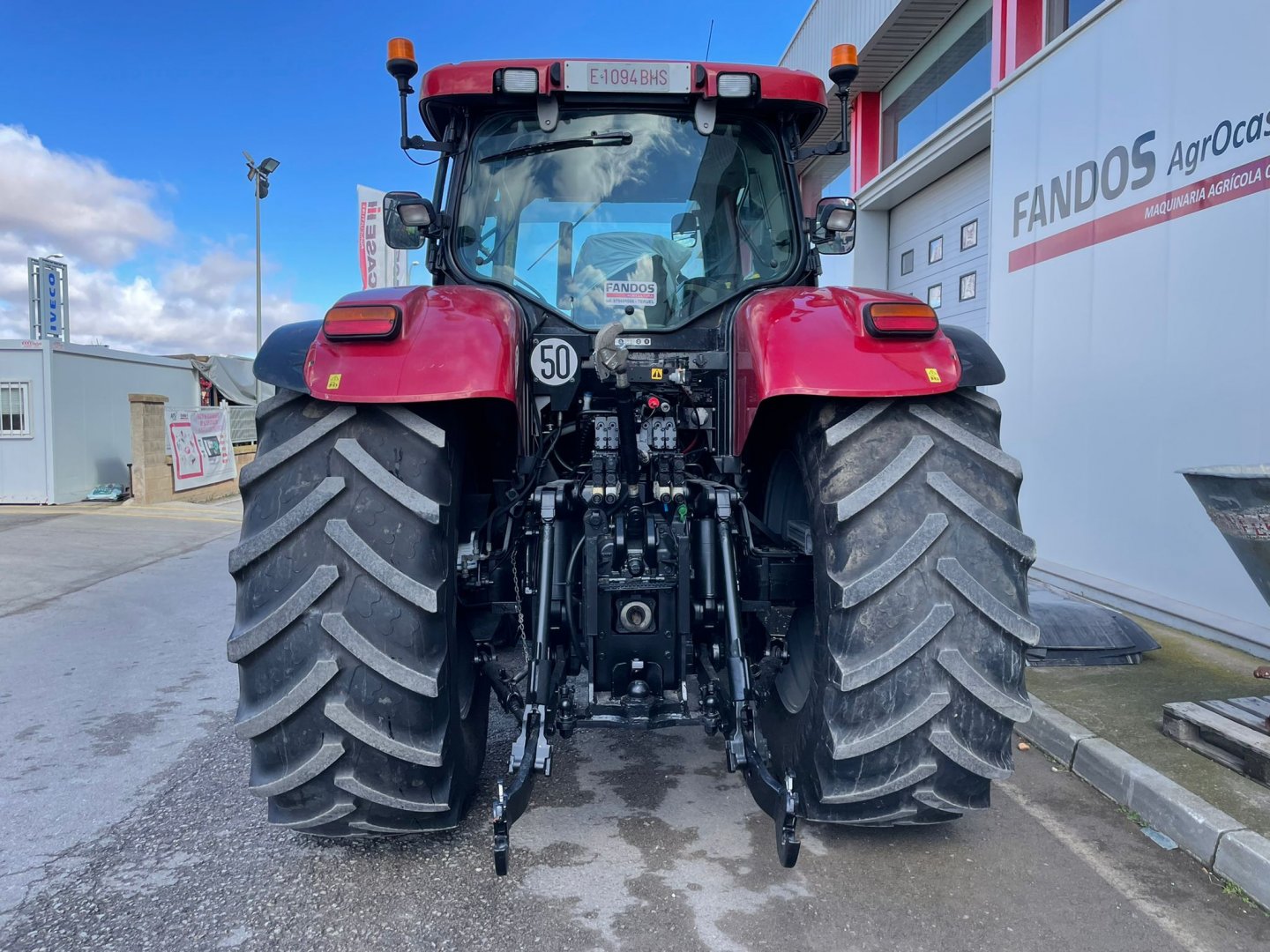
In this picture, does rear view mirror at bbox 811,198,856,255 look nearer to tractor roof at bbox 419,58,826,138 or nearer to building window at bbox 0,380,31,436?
tractor roof at bbox 419,58,826,138

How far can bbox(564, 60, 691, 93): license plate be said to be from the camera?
3.21 m

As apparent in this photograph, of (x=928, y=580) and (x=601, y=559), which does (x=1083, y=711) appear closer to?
(x=928, y=580)

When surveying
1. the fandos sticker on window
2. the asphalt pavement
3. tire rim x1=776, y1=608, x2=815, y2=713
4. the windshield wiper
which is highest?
the windshield wiper

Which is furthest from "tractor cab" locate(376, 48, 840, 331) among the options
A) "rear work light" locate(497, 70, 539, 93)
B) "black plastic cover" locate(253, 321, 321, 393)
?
"black plastic cover" locate(253, 321, 321, 393)

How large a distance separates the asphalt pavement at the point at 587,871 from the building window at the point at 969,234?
6.27 meters

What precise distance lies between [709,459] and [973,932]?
5.60 feet

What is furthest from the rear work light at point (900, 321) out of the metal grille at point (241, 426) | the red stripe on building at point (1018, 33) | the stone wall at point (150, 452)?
the metal grille at point (241, 426)

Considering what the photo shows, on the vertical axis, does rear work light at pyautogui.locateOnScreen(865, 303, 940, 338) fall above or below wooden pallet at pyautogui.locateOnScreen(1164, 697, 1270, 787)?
above

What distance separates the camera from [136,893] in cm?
261

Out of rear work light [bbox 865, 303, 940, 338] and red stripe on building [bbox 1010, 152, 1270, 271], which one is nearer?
rear work light [bbox 865, 303, 940, 338]

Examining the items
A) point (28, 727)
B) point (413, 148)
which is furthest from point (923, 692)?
point (28, 727)

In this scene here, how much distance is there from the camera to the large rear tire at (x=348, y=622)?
2389 millimetres

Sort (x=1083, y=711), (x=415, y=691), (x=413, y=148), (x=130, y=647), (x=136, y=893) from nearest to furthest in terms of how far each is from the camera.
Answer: (x=415, y=691) < (x=136, y=893) < (x=413, y=148) < (x=1083, y=711) < (x=130, y=647)

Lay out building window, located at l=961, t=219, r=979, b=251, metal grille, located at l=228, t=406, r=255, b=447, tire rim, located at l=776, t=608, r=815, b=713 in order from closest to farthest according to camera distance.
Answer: tire rim, located at l=776, t=608, r=815, b=713
building window, located at l=961, t=219, r=979, b=251
metal grille, located at l=228, t=406, r=255, b=447
